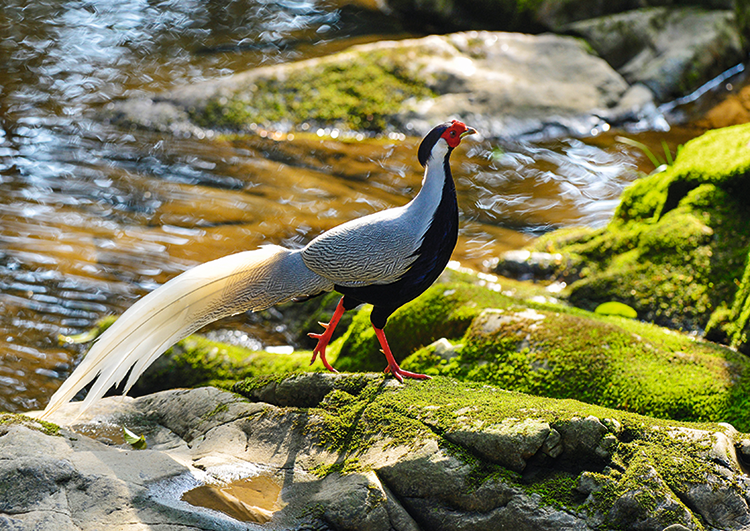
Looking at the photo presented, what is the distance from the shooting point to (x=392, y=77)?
1001 centimetres

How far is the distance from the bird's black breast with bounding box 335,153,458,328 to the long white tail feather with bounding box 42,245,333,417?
0.27 m

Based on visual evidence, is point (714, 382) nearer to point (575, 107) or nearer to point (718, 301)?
point (718, 301)

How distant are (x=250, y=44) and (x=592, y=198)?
739 cm

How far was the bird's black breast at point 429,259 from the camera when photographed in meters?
3.34

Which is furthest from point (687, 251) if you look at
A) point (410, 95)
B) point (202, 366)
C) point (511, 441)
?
point (410, 95)

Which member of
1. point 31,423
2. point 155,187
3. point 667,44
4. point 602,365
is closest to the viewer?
point 31,423

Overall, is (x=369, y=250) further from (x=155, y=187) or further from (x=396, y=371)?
(x=155, y=187)

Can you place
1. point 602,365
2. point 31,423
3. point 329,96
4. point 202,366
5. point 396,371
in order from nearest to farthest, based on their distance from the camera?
point 31,423, point 396,371, point 602,365, point 202,366, point 329,96

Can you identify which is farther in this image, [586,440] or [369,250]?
[369,250]

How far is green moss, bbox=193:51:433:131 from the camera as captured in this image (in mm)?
9516

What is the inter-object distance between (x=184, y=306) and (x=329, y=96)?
7178 millimetres

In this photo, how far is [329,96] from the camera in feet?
32.2

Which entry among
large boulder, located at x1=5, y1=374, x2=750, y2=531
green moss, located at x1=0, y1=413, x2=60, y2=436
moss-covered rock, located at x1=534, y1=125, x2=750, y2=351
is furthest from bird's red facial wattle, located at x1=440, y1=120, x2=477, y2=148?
moss-covered rock, located at x1=534, y1=125, x2=750, y2=351

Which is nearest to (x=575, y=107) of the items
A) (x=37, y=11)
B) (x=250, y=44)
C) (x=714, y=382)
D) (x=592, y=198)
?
(x=592, y=198)
